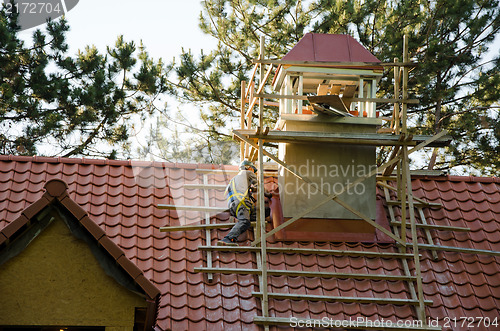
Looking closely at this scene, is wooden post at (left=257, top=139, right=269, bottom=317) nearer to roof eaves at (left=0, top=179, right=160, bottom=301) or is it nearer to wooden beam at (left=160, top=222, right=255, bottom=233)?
wooden beam at (left=160, top=222, right=255, bottom=233)

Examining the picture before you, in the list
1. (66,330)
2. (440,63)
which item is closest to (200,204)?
(66,330)

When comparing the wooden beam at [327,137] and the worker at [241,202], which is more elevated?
the wooden beam at [327,137]

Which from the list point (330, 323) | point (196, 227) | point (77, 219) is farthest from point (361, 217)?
point (77, 219)

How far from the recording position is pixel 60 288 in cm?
831

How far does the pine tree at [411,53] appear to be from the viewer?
21422mm

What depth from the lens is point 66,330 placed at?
884cm

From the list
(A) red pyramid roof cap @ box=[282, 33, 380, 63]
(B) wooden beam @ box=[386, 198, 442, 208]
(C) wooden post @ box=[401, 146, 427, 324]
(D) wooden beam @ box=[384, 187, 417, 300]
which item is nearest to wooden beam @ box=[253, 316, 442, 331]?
(C) wooden post @ box=[401, 146, 427, 324]

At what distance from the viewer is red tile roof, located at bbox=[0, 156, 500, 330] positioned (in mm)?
10266

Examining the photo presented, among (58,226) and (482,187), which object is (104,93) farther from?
(58,226)

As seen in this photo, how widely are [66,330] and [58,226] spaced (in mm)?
1386

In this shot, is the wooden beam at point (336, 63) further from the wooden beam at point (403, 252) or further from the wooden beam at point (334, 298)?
the wooden beam at point (334, 298)

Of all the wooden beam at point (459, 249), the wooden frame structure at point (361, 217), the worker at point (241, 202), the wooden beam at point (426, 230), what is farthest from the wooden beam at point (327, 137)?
the wooden beam at point (459, 249)

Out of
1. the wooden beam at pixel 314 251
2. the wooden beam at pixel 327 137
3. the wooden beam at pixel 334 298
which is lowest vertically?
the wooden beam at pixel 334 298

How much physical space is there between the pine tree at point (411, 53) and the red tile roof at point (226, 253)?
8744 millimetres
